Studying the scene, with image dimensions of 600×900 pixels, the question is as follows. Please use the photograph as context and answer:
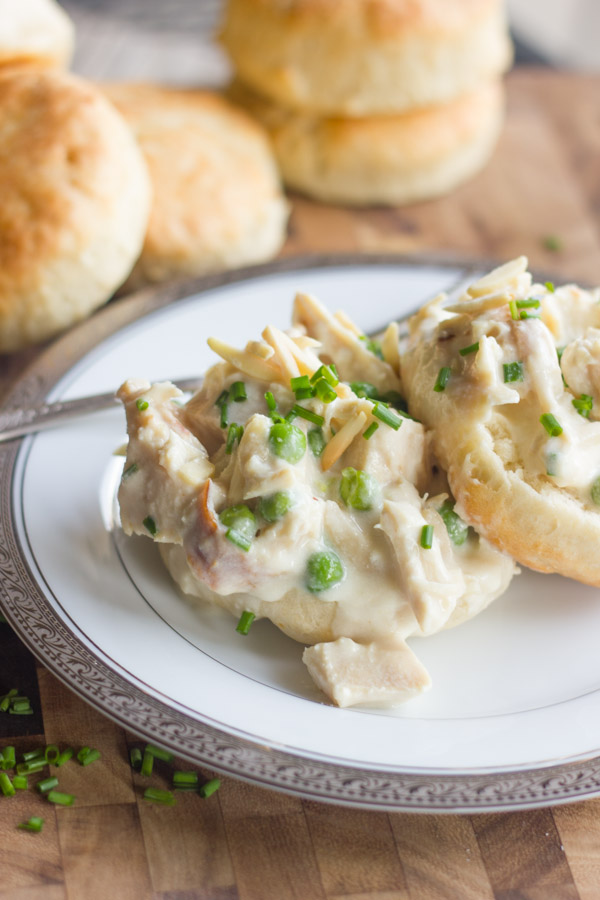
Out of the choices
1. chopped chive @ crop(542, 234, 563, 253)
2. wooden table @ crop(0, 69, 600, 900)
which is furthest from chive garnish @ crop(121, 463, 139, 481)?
chopped chive @ crop(542, 234, 563, 253)

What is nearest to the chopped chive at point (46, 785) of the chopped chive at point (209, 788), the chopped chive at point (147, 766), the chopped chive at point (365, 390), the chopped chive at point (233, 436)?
the chopped chive at point (147, 766)

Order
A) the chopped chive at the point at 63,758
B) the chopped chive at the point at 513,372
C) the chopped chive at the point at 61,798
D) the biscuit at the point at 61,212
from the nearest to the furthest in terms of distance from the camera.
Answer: the chopped chive at the point at 61,798 < the chopped chive at the point at 63,758 < the chopped chive at the point at 513,372 < the biscuit at the point at 61,212

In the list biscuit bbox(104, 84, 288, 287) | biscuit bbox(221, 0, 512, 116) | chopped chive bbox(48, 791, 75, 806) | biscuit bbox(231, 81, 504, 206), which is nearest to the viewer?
chopped chive bbox(48, 791, 75, 806)

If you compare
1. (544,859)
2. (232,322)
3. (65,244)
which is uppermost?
(65,244)

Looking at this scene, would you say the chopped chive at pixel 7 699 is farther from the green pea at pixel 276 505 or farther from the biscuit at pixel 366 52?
the biscuit at pixel 366 52

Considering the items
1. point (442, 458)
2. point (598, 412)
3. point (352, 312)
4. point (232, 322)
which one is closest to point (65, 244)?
point (232, 322)

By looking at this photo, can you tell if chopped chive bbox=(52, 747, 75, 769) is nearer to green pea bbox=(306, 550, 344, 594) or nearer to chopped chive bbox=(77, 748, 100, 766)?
chopped chive bbox=(77, 748, 100, 766)

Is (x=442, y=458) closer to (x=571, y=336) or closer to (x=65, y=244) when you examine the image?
(x=571, y=336)
